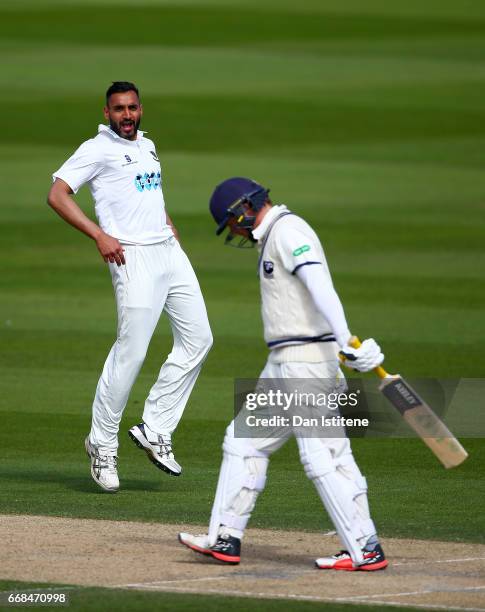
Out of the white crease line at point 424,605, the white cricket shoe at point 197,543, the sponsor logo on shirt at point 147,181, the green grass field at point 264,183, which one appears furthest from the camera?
the green grass field at point 264,183

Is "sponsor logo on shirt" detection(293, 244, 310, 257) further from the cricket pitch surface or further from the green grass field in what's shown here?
the green grass field

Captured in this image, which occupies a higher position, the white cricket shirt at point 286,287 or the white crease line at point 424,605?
the white cricket shirt at point 286,287

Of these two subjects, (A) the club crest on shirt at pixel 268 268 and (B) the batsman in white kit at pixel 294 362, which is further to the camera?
(A) the club crest on shirt at pixel 268 268

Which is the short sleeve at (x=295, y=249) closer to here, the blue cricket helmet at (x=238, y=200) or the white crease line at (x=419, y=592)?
the blue cricket helmet at (x=238, y=200)

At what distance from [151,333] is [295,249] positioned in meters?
2.70

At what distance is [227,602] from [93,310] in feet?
34.3

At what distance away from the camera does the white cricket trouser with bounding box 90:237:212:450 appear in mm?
9117

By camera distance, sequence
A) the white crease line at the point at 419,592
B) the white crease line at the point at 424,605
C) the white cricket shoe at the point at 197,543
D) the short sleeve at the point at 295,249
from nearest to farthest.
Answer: the white crease line at the point at 424,605
the white crease line at the point at 419,592
the short sleeve at the point at 295,249
the white cricket shoe at the point at 197,543

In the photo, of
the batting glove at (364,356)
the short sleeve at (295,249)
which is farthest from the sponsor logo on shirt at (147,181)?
the batting glove at (364,356)

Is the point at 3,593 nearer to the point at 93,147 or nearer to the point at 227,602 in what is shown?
the point at 227,602

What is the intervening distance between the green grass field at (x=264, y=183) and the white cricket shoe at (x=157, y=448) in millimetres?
151

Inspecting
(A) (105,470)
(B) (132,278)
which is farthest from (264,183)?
(A) (105,470)

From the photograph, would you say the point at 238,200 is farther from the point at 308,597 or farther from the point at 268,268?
the point at 308,597

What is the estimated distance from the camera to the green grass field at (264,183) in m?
9.55
